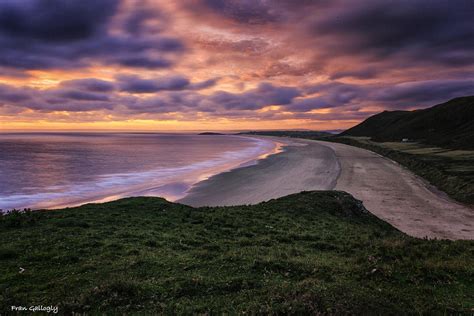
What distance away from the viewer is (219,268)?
9391mm

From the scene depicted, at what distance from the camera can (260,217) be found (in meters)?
18.8

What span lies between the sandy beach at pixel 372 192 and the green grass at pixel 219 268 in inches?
458

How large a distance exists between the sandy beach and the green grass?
38.2 ft

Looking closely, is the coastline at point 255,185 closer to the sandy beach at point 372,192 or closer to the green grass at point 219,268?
the sandy beach at point 372,192

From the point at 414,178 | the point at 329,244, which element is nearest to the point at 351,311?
the point at 329,244

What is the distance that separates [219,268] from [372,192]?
31.5 metres

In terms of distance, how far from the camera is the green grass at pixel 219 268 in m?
6.82

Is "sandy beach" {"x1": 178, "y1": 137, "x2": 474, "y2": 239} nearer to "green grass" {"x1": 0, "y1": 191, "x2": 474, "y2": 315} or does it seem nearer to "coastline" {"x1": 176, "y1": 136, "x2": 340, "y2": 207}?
"coastline" {"x1": 176, "y1": 136, "x2": 340, "y2": 207}

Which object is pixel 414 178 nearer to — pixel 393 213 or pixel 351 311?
pixel 393 213

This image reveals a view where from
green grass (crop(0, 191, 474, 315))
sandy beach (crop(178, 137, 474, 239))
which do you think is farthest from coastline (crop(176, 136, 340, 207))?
green grass (crop(0, 191, 474, 315))

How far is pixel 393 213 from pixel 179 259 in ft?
77.2

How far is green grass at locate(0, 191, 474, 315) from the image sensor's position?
682 centimetres

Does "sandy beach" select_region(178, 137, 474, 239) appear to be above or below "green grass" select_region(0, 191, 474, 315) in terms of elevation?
below

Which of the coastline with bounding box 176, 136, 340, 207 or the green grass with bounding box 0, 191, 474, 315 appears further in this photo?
the coastline with bounding box 176, 136, 340, 207
